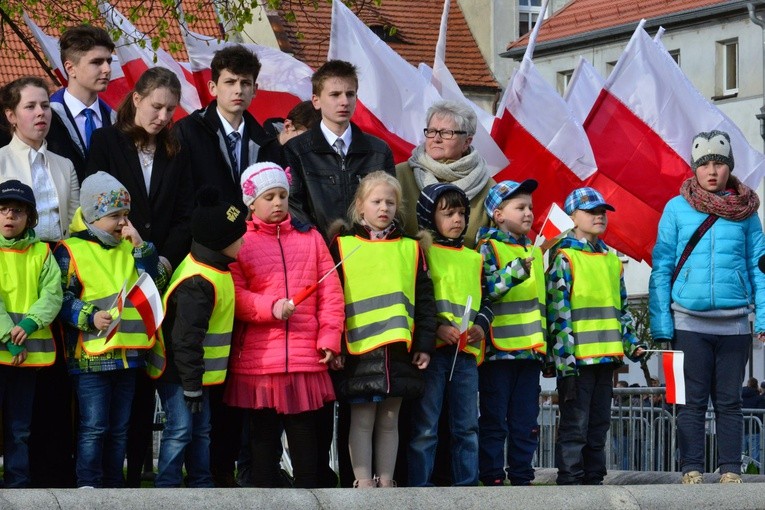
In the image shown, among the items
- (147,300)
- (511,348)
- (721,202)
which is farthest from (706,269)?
(147,300)

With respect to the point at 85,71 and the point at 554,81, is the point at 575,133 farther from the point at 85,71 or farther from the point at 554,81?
the point at 554,81

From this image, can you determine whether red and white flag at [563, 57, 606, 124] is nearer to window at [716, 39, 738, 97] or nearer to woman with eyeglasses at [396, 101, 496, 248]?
woman with eyeglasses at [396, 101, 496, 248]

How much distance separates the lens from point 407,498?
286 inches

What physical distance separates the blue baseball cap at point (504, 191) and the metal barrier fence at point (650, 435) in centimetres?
493

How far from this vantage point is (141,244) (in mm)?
8734

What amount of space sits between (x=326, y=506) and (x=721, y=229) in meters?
4.31

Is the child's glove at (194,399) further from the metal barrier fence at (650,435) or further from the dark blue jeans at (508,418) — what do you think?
the metal barrier fence at (650,435)

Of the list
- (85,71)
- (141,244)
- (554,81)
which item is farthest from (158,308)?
(554,81)

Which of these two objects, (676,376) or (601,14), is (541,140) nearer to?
(676,376)

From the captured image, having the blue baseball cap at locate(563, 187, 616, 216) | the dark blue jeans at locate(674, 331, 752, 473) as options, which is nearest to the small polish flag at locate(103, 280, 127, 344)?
the blue baseball cap at locate(563, 187, 616, 216)

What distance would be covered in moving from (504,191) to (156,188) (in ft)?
6.75

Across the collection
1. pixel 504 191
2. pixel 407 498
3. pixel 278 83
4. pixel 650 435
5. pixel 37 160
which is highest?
pixel 278 83

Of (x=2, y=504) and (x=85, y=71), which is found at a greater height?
(x=85, y=71)

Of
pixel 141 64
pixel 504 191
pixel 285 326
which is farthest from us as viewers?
pixel 141 64
